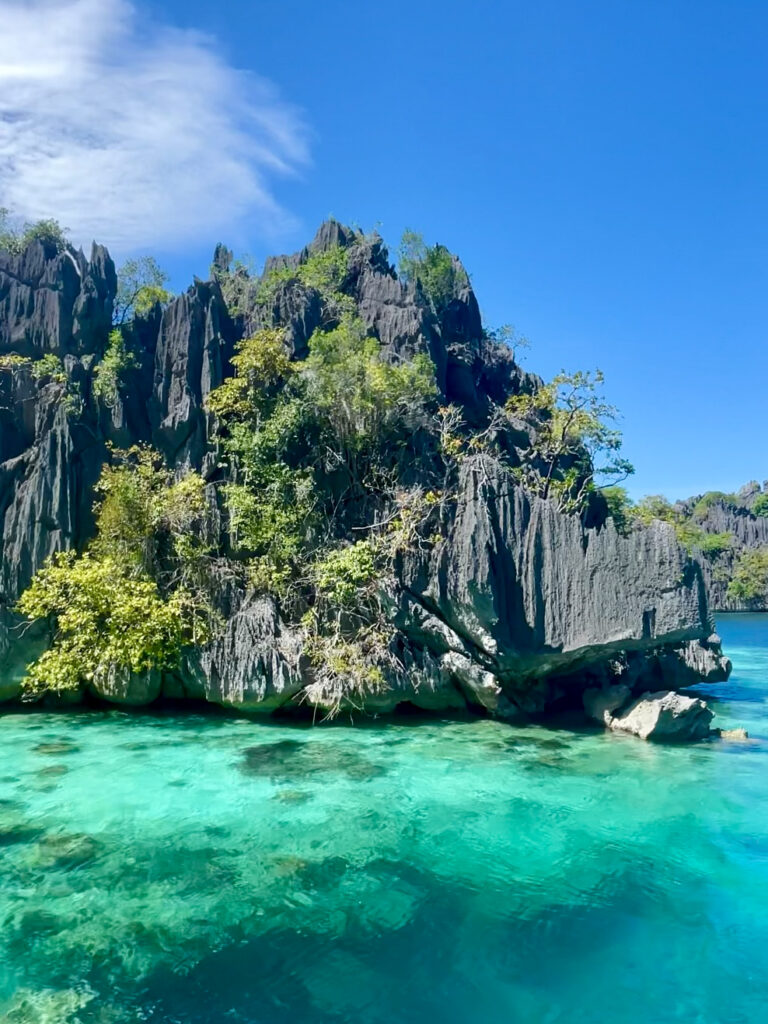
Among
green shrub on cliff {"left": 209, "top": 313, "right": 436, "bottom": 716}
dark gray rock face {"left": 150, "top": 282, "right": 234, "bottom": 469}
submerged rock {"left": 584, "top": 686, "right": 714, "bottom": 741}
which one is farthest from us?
dark gray rock face {"left": 150, "top": 282, "right": 234, "bottom": 469}

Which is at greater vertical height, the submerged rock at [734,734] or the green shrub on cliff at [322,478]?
the green shrub on cliff at [322,478]

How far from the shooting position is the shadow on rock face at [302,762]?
35.8 feet

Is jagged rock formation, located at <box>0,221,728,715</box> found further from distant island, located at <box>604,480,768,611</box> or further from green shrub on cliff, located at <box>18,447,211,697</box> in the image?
distant island, located at <box>604,480,768,611</box>

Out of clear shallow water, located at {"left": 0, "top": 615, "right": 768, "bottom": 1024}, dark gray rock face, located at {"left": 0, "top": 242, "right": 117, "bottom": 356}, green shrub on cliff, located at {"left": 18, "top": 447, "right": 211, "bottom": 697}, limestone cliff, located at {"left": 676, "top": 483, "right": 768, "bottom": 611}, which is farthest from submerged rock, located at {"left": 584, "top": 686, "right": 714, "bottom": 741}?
limestone cliff, located at {"left": 676, "top": 483, "right": 768, "bottom": 611}

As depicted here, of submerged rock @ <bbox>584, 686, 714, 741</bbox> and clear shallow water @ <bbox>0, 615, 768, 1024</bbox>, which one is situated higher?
submerged rock @ <bbox>584, 686, 714, 741</bbox>

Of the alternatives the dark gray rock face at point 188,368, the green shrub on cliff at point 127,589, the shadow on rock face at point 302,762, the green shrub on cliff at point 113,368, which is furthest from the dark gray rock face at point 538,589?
the green shrub on cliff at point 113,368

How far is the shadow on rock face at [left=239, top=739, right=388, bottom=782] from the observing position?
10898 mm

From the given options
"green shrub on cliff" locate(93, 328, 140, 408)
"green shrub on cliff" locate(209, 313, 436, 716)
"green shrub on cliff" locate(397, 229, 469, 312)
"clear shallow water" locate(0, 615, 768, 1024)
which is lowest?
"clear shallow water" locate(0, 615, 768, 1024)

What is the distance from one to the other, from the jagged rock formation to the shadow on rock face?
1.59m

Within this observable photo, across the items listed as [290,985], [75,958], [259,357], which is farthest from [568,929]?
[259,357]

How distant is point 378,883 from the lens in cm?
740

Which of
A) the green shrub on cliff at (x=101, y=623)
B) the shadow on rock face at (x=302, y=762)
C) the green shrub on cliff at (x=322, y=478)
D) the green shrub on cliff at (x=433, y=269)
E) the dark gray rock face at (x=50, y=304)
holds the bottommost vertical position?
the shadow on rock face at (x=302, y=762)

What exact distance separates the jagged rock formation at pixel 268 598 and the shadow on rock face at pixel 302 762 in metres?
1.59

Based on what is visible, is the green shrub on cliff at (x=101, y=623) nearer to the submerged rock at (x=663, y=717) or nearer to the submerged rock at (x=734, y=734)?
the submerged rock at (x=663, y=717)
